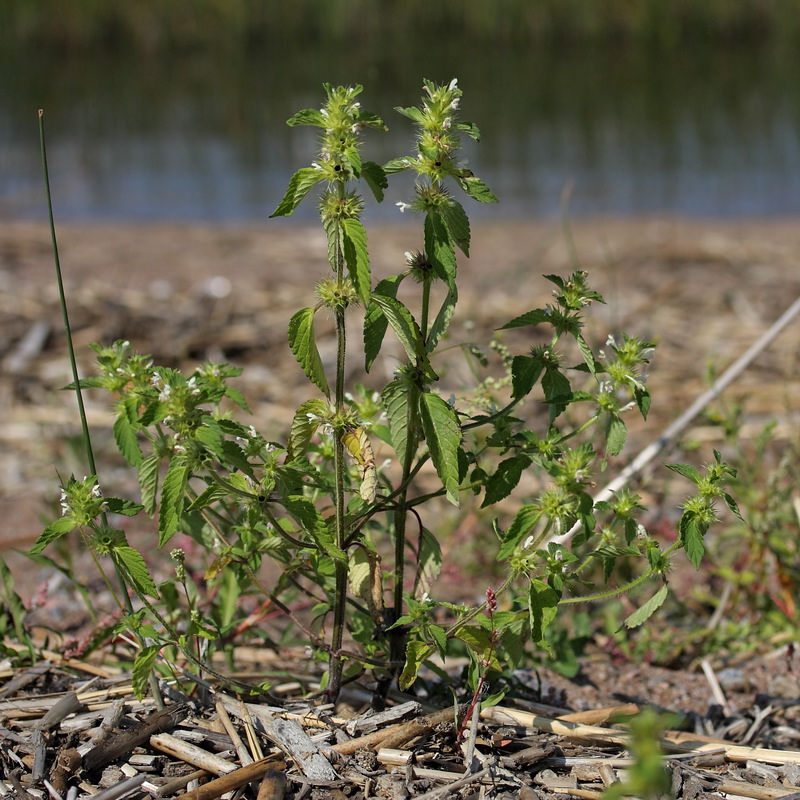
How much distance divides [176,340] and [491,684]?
340cm

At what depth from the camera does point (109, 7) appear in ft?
55.0

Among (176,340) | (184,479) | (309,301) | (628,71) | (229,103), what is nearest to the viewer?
(184,479)

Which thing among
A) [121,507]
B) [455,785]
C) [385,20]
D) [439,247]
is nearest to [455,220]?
Result: [439,247]

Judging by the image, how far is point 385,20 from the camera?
1680 cm

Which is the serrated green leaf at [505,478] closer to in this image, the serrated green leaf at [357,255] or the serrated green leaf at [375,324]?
the serrated green leaf at [375,324]

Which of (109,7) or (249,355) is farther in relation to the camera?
(109,7)

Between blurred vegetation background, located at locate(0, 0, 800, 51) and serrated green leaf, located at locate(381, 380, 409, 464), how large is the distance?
1558 cm

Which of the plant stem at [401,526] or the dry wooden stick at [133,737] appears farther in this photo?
the dry wooden stick at [133,737]

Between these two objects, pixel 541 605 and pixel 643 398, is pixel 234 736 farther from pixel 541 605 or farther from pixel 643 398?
pixel 643 398

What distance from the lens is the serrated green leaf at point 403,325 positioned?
170 centimetres

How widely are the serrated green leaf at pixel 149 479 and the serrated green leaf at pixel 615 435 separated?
0.84m

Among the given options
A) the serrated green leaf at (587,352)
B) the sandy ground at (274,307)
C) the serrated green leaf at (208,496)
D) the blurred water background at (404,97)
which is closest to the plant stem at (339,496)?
the serrated green leaf at (208,496)

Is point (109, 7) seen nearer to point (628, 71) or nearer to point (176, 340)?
point (628, 71)

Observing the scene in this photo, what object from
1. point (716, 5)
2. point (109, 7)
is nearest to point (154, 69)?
point (109, 7)
